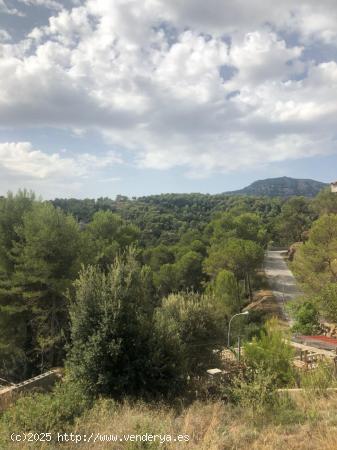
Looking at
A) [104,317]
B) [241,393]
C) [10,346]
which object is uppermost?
[104,317]

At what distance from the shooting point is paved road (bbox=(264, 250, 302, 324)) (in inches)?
1534

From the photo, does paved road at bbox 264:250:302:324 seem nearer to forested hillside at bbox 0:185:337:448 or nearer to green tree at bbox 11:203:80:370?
forested hillside at bbox 0:185:337:448

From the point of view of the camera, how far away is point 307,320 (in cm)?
2375

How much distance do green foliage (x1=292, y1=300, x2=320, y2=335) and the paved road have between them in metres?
8.72

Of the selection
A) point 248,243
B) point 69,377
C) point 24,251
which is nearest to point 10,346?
point 24,251

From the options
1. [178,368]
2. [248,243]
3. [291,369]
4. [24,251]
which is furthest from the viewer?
[248,243]

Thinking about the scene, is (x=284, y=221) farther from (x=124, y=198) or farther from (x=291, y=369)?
(x=124, y=198)

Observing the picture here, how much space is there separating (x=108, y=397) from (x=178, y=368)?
1.85m

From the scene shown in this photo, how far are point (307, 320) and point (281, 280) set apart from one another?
22.9 meters

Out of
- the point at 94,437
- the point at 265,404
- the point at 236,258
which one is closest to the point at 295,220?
the point at 236,258

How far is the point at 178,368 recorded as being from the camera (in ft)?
31.2

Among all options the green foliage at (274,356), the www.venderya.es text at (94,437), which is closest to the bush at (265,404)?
the www.venderya.es text at (94,437)

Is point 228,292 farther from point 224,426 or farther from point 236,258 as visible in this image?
point 224,426

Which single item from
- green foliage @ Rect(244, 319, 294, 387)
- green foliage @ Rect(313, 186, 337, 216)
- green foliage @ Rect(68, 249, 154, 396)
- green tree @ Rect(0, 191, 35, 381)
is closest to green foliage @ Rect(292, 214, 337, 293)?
green foliage @ Rect(244, 319, 294, 387)
